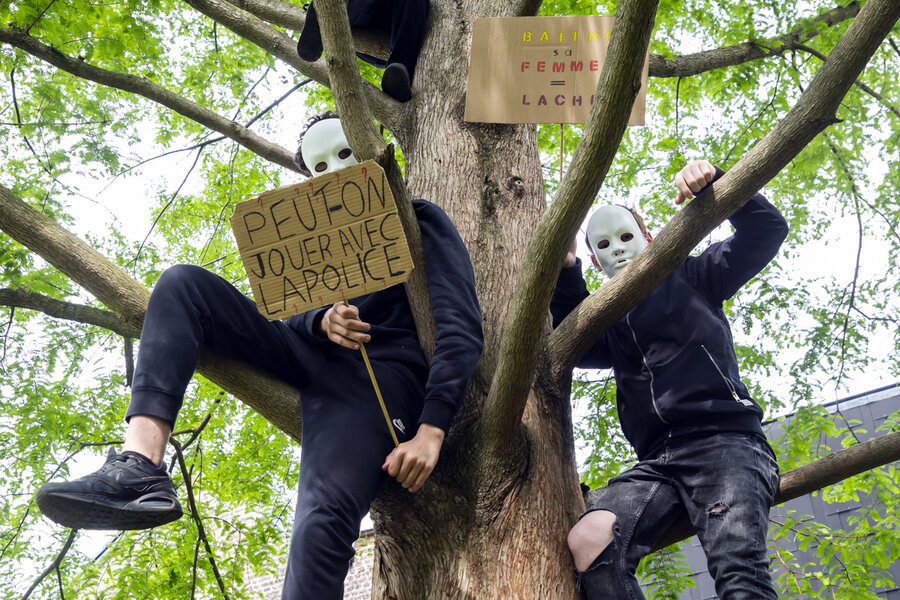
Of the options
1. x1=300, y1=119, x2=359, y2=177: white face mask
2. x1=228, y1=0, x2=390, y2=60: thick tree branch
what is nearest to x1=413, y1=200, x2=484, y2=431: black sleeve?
x1=300, y1=119, x2=359, y2=177: white face mask

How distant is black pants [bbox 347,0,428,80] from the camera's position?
11.8ft

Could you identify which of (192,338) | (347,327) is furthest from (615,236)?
(192,338)

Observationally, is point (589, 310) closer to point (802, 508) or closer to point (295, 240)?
point (295, 240)

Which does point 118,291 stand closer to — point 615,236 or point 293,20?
point 615,236

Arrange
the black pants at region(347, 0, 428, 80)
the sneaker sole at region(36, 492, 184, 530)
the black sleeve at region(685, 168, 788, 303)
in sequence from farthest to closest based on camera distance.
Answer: the black pants at region(347, 0, 428, 80) < the black sleeve at region(685, 168, 788, 303) < the sneaker sole at region(36, 492, 184, 530)

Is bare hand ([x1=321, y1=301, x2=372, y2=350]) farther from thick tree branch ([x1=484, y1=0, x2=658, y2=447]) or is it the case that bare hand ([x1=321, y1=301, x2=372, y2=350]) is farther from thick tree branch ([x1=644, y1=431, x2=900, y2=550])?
thick tree branch ([x1=644, y1=431, x2=900, y2=550])

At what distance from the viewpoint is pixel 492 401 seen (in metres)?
2.10

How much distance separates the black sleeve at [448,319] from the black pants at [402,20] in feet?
4.75

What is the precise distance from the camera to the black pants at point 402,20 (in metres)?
3.58

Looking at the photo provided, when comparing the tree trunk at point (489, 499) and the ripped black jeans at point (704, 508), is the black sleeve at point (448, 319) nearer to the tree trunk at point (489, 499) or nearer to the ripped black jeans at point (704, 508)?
the tree trunk at point (489, 499)

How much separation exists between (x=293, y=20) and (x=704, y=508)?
9.81 ft

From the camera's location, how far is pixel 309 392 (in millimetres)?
2191

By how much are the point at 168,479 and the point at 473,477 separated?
0.77m

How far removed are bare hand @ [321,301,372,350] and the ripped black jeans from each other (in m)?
0.80
